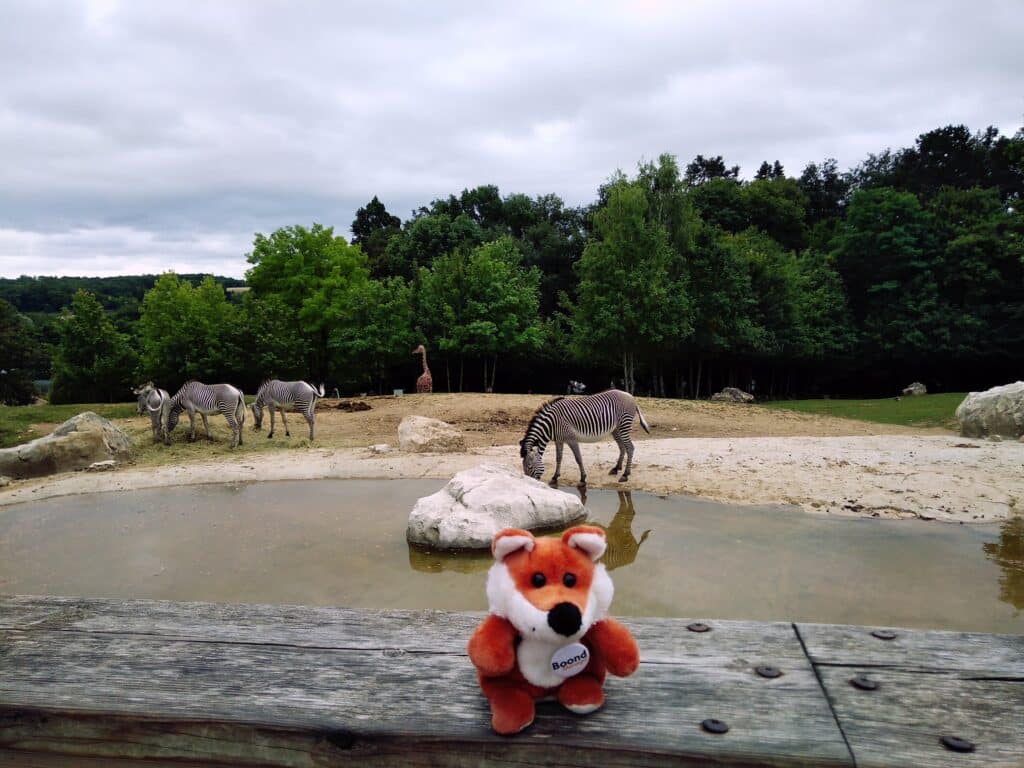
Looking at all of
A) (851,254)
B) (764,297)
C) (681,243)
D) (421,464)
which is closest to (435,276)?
(681,243)

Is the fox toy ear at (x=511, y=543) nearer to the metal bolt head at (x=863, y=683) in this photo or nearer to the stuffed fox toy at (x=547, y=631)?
the stuffed fox toy at (x=547, y=631)

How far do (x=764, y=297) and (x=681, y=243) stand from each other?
5.11 metres

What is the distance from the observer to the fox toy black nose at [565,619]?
1725 mm

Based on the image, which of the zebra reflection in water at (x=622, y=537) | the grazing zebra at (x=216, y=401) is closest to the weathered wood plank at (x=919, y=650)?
the zebra reflection in water at (x=622, y=537)

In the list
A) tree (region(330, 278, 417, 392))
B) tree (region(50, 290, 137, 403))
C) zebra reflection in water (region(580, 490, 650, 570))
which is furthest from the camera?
tree (region(50, 290, 137, 403))

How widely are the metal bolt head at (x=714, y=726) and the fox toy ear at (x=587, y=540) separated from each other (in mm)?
519

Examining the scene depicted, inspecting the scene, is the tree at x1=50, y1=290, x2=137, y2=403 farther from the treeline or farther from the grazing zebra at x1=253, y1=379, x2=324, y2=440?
the grazing zebra at x1=253, y1=379, x2=324, y2=440

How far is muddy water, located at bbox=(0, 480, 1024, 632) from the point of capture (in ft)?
20.1

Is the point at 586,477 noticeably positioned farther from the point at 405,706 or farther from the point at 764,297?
the point at 764,297

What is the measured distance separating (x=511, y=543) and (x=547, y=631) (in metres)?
0.26

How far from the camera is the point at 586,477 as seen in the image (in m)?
11.4

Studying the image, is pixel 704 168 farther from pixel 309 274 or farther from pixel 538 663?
pixel 538 663

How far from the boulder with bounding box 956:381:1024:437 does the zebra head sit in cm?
1128

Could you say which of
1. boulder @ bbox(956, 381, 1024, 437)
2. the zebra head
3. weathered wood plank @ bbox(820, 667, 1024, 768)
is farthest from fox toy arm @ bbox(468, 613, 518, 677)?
boulder @ bbox(956, 381, 1024, 437)
